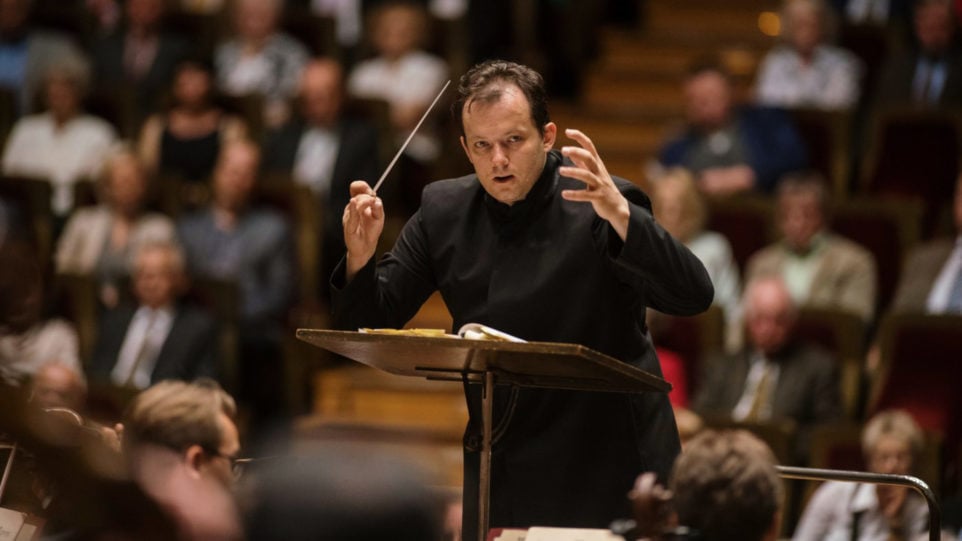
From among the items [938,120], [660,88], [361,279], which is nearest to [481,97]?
[361,279]

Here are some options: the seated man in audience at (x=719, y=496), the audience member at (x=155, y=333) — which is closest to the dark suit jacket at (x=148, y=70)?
the audience member at (x=155, y=333)

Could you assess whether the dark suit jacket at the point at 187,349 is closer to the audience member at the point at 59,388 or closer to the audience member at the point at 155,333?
the audience member at the point at 155,333

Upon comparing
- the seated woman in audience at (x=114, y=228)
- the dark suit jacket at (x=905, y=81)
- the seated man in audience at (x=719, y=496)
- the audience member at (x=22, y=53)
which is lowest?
the seated man in audience at (x=719, y=496)

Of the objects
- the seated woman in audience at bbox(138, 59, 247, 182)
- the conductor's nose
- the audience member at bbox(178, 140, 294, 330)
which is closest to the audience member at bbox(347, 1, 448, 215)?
the seated woman in audience at bbox(138, 59, 247, 182)

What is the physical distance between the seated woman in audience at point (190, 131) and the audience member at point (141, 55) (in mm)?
409

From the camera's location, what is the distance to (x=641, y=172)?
734 centimetres

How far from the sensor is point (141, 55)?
7.76 m

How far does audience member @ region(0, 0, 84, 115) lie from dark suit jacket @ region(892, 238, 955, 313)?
409 centimetres

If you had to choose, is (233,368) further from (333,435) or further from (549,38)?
(333,435)

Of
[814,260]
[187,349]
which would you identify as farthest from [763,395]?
[187,349]

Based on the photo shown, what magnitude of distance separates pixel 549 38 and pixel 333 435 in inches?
270

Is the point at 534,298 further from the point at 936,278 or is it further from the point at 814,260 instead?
the point at 814,260

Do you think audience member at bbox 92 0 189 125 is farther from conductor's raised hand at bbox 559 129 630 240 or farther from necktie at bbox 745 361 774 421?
conductor's raised hand at bbox 559 129 630 240

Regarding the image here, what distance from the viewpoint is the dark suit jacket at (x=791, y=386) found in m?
5.35
